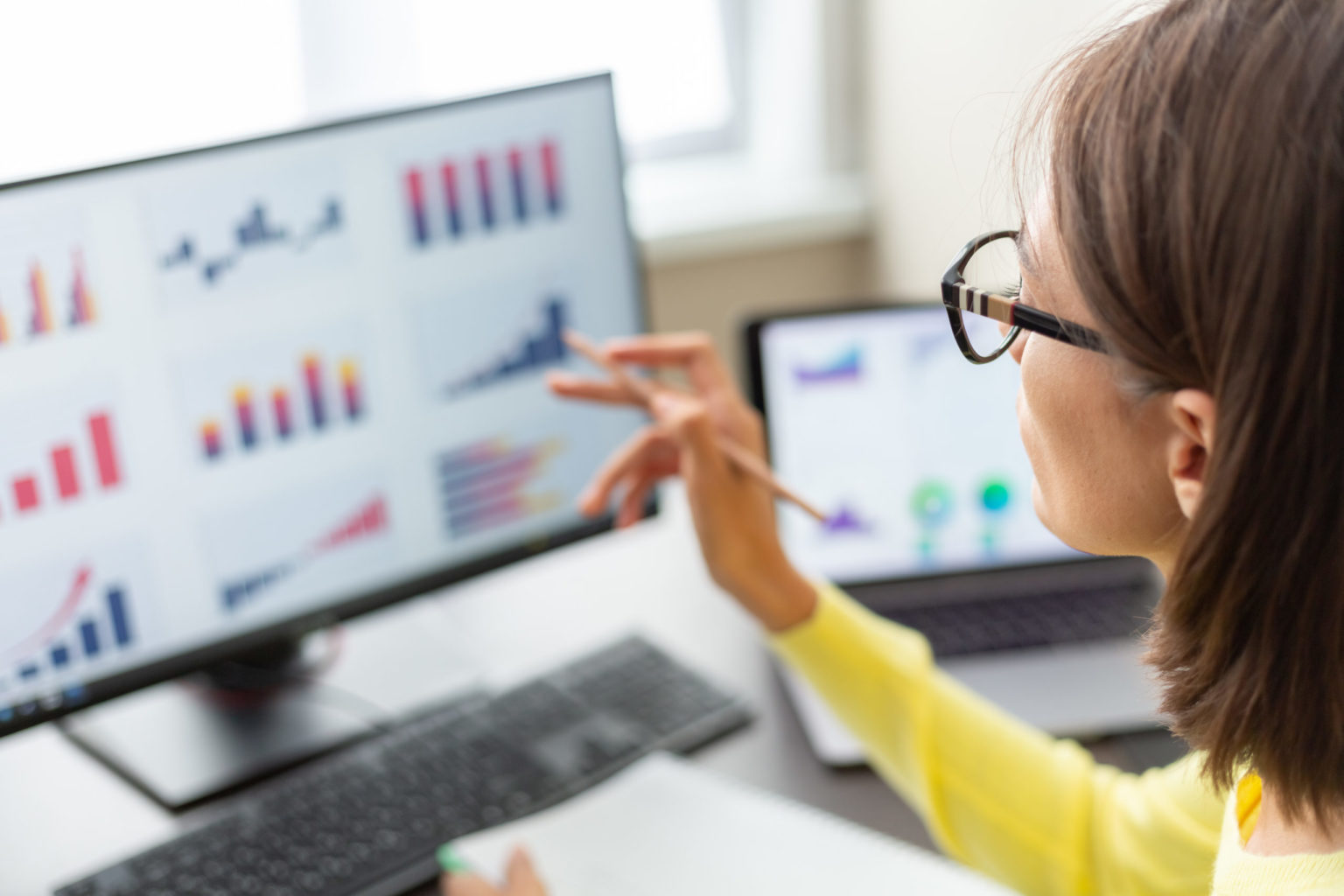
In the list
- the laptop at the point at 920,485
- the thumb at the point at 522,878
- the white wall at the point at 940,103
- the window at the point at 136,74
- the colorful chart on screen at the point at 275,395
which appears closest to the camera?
the thumb at the point at 522,878

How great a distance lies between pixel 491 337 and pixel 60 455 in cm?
30

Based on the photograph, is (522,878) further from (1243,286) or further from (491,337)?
(1243,286)

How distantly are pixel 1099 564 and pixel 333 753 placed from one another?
626mm

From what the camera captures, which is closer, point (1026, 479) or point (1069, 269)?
point (1069, 269)

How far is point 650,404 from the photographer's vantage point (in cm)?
95

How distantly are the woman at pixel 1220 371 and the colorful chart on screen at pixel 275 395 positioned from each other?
485 millimetres

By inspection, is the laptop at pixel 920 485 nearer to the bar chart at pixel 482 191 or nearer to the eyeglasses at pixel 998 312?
the bar chart at pixel 482 191

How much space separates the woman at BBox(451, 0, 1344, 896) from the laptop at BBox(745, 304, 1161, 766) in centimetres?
45

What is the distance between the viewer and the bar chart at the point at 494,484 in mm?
975

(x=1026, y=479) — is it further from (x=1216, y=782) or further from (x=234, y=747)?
(x=234, y=747)

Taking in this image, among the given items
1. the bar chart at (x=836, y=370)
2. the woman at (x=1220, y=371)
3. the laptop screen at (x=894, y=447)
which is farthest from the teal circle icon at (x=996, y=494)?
the woman at (x=1220, y=371)

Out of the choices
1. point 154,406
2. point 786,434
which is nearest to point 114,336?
point 154,406

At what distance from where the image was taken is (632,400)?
3.16ft

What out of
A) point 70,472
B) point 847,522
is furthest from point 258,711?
point 847,522
